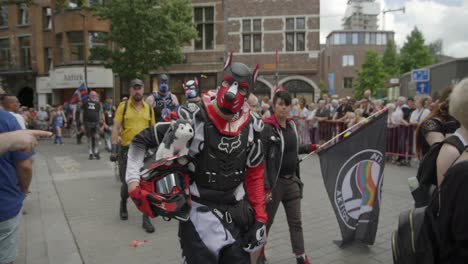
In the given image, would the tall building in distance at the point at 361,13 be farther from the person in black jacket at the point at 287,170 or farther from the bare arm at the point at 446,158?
the bare arm at the point at 446,158

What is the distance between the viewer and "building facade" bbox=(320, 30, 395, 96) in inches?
2621

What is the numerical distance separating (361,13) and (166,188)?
11457 centimetres

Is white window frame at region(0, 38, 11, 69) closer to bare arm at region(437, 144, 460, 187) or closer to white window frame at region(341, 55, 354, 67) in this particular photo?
bare arm at region(437, 144, 460, 187)

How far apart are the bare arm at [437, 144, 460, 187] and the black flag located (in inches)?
96.4

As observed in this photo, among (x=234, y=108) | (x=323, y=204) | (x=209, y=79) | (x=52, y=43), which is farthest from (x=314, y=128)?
(x=52, y=43)

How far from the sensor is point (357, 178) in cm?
482

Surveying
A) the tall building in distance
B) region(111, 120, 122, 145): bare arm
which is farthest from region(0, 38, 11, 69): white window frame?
the tall building in distance

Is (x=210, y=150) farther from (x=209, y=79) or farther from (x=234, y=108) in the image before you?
(x=209, y=79)

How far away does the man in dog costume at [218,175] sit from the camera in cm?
273

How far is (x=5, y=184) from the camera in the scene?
313 cm

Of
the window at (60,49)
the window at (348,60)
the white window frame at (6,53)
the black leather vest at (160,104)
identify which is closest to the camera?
the black leather vest at (160,104)

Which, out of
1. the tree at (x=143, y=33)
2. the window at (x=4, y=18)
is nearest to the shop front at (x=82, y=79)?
the tree at (x=143, y=33)

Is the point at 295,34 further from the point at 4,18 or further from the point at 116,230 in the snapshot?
the point at 116,230

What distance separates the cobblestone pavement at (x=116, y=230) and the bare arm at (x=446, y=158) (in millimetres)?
2412
